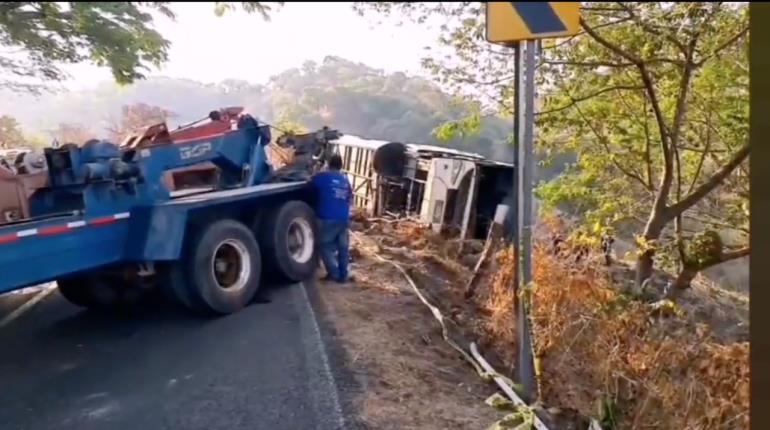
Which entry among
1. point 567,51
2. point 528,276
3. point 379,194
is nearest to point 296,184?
point 567,51

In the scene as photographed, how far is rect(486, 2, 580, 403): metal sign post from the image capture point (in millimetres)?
3160

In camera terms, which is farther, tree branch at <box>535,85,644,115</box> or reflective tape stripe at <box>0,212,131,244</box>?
tree branch at <box>535,85,644,115</box>

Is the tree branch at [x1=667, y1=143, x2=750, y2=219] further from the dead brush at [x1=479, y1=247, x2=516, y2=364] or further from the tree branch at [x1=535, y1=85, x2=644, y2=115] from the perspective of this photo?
the dead brush at [x1=479, y1=247, x2=516, y2=364]

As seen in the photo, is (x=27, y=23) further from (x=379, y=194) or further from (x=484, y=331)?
(x=379, y=194)

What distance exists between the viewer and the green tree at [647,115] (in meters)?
6.95

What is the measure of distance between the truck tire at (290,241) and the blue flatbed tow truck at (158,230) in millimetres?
13

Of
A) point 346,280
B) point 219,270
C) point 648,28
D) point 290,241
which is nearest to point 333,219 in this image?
point 290,241

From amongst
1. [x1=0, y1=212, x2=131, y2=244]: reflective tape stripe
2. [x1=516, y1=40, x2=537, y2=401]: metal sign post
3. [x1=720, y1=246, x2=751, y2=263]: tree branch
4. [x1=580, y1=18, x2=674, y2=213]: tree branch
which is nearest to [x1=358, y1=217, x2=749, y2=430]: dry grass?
[x1=516, y1=40, x2=537, y2=401]: metal sign post

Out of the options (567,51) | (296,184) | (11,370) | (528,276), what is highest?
(567,51)

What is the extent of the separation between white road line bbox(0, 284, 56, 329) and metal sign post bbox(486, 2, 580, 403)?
5.11 meters

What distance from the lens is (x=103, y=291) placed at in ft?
24.0

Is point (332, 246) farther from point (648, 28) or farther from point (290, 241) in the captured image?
point (648, 28)

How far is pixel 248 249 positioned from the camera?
7.27 meters

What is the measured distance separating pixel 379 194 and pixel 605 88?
24.5 ft
